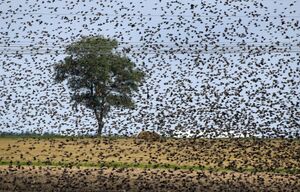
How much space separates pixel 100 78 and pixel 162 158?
29.7 meters

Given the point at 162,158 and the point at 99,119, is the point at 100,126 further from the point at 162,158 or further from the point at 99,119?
the point at 162,158

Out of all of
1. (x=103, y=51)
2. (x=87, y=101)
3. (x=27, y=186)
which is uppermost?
(x=103, y=51)

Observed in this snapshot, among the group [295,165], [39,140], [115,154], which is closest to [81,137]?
[39,140]

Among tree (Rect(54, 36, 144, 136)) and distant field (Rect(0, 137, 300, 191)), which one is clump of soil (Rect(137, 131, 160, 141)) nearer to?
distant field (Rect(0, 137, 300, 191))

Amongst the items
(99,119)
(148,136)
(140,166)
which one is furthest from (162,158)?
(99,119)

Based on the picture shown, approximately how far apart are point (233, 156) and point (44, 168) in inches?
492

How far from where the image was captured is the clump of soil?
5822 centimetres

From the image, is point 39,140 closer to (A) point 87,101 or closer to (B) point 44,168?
(B) point 44,168

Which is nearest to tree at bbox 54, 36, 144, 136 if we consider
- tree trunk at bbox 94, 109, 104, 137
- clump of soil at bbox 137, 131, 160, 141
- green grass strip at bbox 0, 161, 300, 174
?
tree trunk at bbox 94, 109, 104, 137

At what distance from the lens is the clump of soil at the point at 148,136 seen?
58.2 m

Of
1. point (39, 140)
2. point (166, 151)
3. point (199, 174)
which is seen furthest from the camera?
point (39, 140)

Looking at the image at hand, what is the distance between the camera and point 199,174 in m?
38.0

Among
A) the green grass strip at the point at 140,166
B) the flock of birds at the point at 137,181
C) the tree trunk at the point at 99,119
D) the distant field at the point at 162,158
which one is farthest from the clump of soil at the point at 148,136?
the flock of birds at the point at 137,181

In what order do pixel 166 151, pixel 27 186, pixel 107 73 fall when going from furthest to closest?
1. pixel 107 73
2. pixel 166 151
3. pixel 27 186
